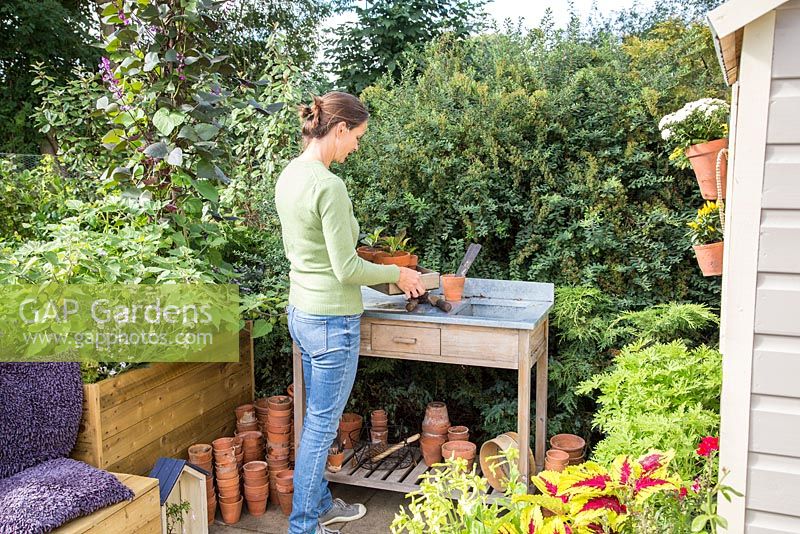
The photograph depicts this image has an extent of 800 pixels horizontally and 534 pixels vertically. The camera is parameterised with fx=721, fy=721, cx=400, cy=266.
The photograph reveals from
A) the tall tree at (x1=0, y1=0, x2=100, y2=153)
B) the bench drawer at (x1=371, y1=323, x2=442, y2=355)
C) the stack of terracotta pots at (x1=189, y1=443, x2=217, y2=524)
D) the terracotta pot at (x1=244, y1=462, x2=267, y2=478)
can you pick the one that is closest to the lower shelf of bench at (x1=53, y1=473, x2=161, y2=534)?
the stack of terracotta pots at (x1=189, y1=443, x2=217, y2=524)

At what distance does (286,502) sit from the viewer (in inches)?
130

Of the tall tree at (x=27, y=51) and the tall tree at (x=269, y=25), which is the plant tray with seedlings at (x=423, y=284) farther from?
the tall tree at (x=27, y=51)

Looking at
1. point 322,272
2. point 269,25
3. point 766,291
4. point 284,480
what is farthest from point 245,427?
point 269,25

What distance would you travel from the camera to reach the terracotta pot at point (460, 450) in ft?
10.6

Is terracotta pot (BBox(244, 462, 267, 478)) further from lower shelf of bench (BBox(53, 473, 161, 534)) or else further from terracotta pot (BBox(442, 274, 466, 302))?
terracotta pot (BBox(442, 274, 466, 302))

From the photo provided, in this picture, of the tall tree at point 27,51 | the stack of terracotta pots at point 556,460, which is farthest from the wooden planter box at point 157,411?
the tall tree at point 27,51

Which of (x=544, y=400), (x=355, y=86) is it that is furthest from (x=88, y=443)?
(x=355, y=86)

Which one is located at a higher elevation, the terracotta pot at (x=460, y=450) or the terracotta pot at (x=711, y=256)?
the terracotta pot at (x=711, y=256)

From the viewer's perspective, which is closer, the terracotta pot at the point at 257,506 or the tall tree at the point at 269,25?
the terracotta pot at the point at 257,506

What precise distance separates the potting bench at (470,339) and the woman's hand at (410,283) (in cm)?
10

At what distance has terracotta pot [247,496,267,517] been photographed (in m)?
3.30

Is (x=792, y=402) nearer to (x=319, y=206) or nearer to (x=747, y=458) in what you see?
A: (x=747, y=458)

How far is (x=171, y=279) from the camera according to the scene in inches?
113

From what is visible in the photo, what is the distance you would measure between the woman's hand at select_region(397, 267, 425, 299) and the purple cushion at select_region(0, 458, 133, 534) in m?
1.25
